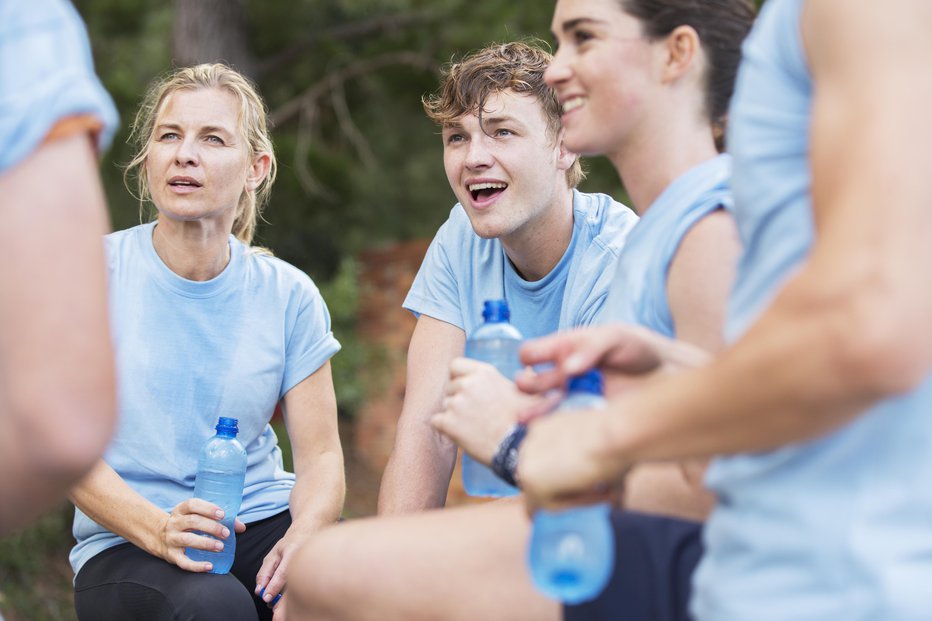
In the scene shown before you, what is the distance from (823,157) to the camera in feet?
3.54

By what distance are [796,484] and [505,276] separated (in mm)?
1845

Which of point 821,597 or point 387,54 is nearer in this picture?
point 821,597

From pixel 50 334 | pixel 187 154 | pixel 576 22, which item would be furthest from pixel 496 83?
pixel 50 334

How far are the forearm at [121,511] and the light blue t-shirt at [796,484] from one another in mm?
1650

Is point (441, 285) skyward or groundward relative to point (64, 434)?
groundward

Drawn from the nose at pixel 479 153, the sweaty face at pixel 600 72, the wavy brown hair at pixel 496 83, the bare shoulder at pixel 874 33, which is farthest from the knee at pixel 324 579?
the wavy brown hair at pixel 496 83

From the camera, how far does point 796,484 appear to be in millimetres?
1154

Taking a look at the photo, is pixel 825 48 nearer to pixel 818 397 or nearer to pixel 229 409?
pixel 818 397

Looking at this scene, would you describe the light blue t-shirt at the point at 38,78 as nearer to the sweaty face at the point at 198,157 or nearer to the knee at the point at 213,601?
the knee at the point at 213,601

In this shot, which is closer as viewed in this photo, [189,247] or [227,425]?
[227,425]

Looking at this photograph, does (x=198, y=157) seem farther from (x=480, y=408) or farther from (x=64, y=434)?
(x=64, y=434)

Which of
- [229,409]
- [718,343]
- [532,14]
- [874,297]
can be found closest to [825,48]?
[874,297]

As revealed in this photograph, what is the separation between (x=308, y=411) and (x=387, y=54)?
503cm

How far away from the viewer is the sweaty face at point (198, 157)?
9.58 ft
